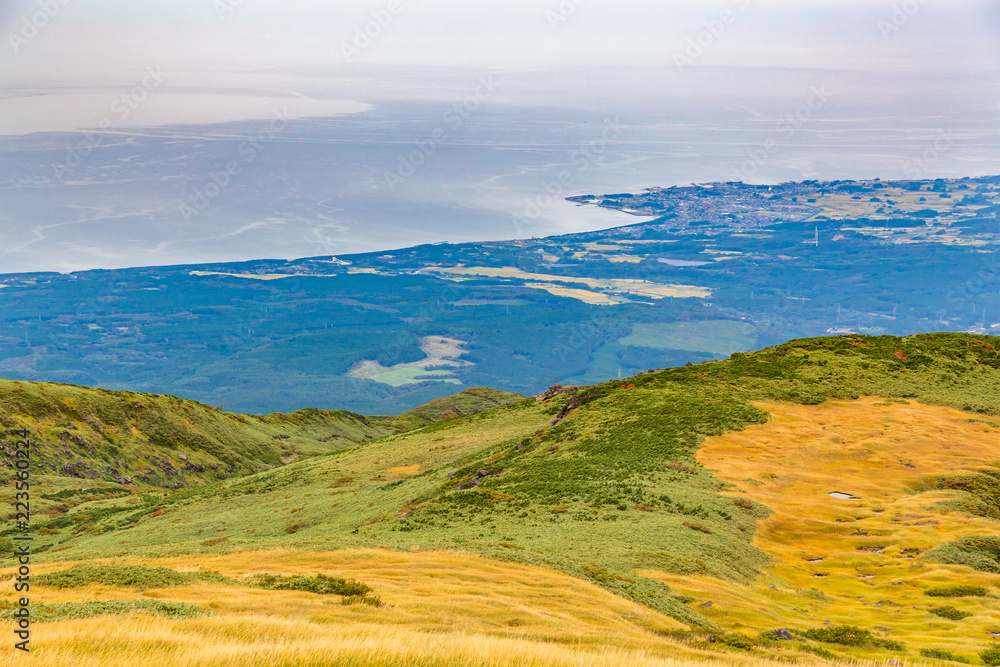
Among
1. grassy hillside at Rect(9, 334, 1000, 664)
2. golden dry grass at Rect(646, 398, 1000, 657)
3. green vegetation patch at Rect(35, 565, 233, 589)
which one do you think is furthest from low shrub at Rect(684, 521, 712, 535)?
green vegetation patch at Rect(35, 565, 233, 589)

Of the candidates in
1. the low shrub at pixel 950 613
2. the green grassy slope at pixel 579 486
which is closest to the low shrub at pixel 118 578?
the green grassy slope at pixel 579 486

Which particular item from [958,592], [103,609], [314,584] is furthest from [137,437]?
[958,592]

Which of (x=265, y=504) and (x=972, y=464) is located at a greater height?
(x=972, y=464)

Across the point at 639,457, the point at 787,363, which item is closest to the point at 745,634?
the point at 639,457

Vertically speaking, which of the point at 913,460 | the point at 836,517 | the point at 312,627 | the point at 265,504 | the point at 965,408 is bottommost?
the point at 265,504

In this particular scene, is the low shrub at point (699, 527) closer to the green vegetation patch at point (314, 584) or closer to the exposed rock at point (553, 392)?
the green vegetation patch at point (314, 584)

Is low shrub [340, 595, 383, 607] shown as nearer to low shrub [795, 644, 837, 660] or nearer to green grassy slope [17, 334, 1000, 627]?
green grassy slope [17, 334, 1000, 627]

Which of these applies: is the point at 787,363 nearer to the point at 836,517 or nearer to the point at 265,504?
the point at 836,517
